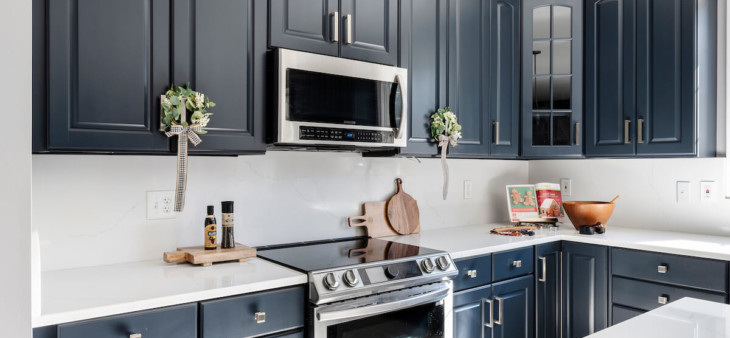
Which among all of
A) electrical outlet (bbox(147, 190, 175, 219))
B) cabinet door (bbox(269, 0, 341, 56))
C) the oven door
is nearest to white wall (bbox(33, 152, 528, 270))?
electrical outlet (bbox(147, 190, 175, 219))

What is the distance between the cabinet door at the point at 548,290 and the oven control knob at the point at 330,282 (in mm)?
1297

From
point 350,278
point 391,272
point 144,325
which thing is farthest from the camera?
point 391,272

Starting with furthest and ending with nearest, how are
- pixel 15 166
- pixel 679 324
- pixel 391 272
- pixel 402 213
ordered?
pixel 402 213 < pixel 391 272 < pixel 679 324 < pixel 15 166

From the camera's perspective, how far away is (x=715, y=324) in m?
1.09

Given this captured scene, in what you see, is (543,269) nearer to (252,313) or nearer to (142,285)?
(252,313)

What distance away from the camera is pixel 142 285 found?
153 cm

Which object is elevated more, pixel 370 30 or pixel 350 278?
pixel 370 30

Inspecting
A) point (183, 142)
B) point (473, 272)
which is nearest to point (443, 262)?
point (473, 272)

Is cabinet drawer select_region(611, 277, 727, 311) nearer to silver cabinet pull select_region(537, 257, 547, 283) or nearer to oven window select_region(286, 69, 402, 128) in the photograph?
silver cabinet pull select_region(537, 257, 547, 283)

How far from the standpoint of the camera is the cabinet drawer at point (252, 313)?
1475 millimetres

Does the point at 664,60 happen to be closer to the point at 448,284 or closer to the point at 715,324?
the point at 448,284

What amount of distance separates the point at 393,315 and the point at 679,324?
100cm

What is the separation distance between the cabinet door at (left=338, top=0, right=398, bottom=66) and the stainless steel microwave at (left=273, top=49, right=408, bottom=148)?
0.20ft

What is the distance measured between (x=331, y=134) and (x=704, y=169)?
6.95 feet
